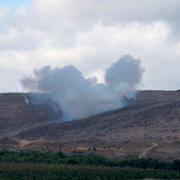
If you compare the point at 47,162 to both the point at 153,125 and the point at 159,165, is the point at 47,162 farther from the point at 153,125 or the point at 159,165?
Result: the point at 153,125

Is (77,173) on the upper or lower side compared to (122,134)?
lower

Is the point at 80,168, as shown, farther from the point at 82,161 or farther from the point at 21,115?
the point at 21,115

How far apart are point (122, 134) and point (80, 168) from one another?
28.0 metres

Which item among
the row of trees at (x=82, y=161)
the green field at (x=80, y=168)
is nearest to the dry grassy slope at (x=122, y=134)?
the row of trees at (x=82, y=161)

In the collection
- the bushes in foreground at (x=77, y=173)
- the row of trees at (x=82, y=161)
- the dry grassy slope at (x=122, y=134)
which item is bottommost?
the bushes in foreground at (x=77, y=173)

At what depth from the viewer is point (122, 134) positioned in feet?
252

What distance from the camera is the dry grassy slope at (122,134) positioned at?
220 ft

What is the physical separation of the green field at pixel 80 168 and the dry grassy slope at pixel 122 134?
8137 mm

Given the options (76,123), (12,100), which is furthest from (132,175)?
(12,100)

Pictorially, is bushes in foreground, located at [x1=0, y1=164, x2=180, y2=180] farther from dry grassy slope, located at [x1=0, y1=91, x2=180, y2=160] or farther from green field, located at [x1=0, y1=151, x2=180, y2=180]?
dry grassy slope, located at [x1=0, y1=91, x2=180, y2=160]

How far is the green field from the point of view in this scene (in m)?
46.5

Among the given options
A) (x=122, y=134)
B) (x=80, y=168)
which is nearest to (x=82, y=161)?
(x=80, y=168)

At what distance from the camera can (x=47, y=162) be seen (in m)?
54.3

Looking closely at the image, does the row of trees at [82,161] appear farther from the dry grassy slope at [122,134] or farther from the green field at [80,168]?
the dry grassy slope at [122,134]
